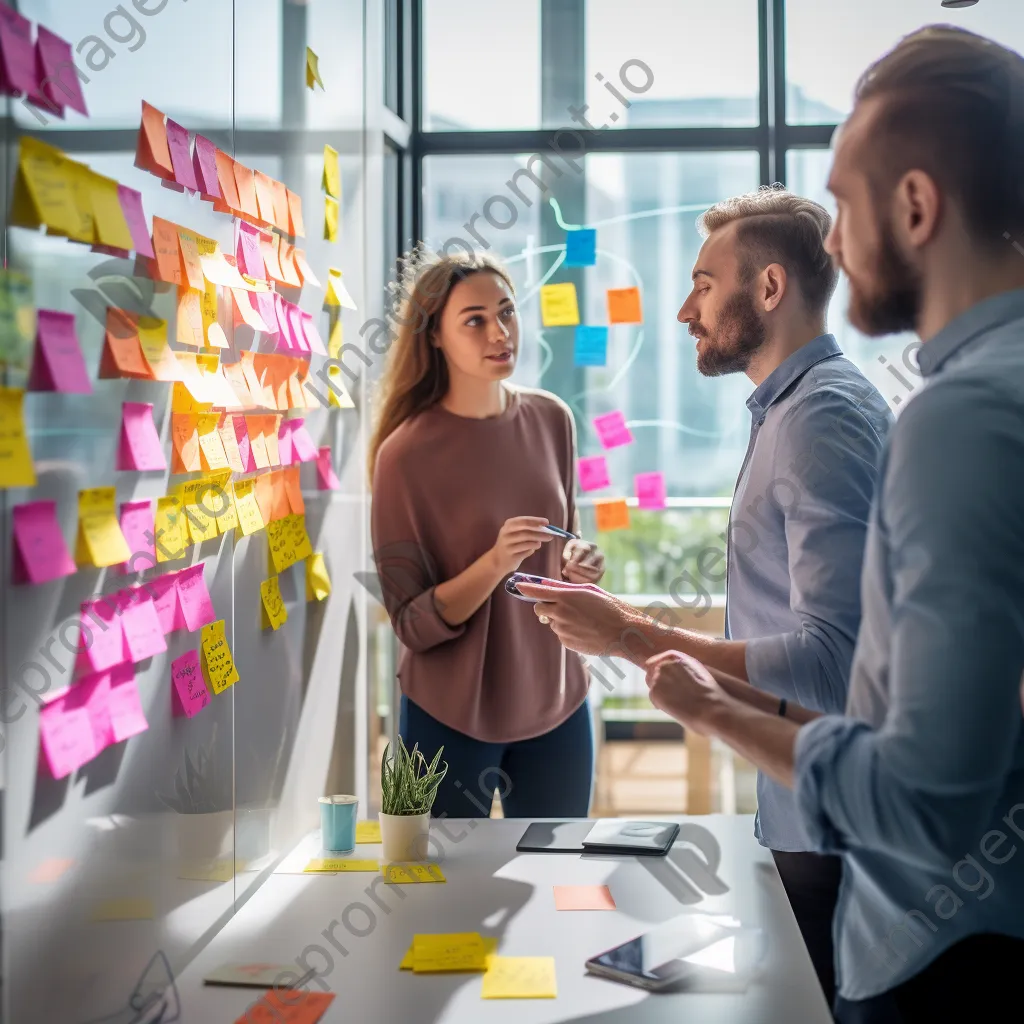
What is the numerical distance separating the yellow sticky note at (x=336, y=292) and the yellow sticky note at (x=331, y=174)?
0.16 meters

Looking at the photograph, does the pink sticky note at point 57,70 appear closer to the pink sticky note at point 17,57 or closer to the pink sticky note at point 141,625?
the pink sticky note at point 17,57

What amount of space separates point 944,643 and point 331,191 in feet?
6.16

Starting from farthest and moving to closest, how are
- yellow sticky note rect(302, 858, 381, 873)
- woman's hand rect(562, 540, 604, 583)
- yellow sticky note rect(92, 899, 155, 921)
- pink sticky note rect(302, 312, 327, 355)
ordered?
woman's hand rect(562, 540, 604, 583) → pink sticky note rect(302, 312, 327, 355) → yellow sticky note rect(302, 858, 381, 873) → yellow sticky note rect(92, 899, 155, 921)

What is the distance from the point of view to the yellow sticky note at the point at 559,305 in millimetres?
3398

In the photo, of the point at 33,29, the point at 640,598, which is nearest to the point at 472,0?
the point at 640,598

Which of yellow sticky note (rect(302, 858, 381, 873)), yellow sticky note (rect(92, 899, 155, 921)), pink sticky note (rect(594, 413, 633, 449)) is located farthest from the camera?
pink sticky note (rect(594, 413, 633, 449))

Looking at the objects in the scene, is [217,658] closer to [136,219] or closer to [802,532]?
[136,219]

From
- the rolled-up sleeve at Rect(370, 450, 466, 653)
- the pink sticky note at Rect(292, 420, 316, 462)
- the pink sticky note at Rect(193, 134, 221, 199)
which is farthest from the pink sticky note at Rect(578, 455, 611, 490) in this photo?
the pink sticky note at Rect(193, 134, 221, 199)

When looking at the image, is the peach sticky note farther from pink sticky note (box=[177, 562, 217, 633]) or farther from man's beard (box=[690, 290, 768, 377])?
man's beard (box=[690, 290, 768, 377])

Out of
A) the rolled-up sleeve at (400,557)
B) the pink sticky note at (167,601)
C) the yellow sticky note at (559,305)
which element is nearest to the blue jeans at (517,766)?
the rolled-up sleeve at (400,557)

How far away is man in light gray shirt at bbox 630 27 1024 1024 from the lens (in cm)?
84

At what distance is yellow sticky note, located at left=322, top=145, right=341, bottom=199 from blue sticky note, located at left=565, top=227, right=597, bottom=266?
3.69 ft

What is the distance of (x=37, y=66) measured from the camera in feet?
3.32

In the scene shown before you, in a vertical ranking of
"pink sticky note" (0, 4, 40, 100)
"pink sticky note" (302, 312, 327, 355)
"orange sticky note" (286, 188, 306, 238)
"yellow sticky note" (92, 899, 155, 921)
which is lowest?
"yellow sticky note" (92, 899, 155, 921)
